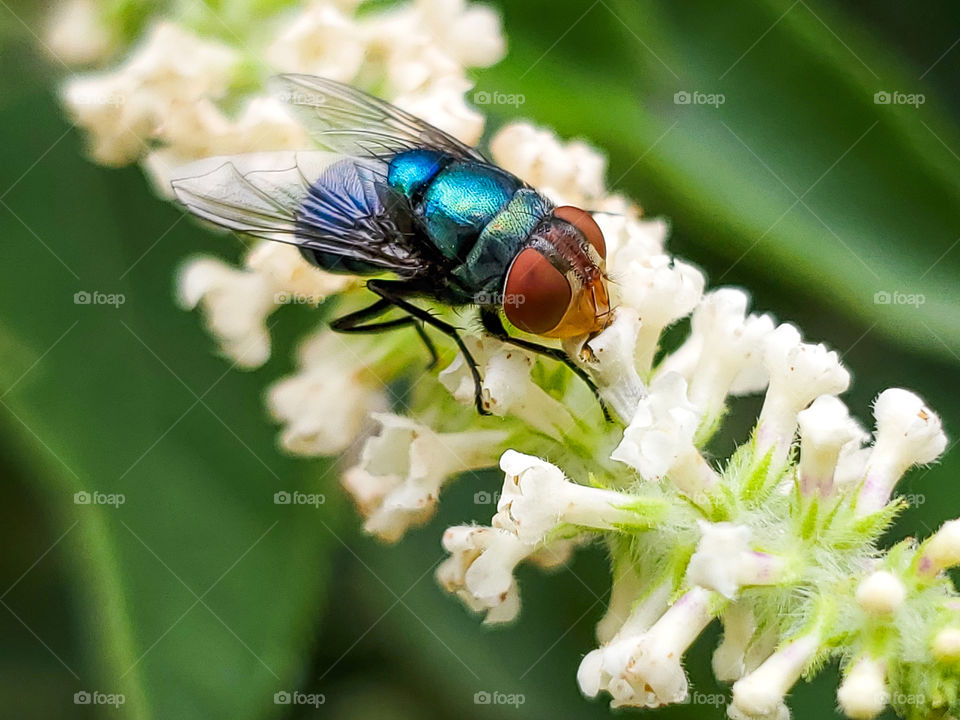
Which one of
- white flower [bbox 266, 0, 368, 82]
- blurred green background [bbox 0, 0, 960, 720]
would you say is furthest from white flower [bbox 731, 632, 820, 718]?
white flower [bbox 266, 0, 368, 82]

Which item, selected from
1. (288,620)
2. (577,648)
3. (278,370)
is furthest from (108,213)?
(577,648)

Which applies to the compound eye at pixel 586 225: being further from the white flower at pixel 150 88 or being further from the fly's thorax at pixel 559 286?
the white flower at pixel 150 88

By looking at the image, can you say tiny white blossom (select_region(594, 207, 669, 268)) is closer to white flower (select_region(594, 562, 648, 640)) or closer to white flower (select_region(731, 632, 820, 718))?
white flower (select_region(594, 562, 648, 640))

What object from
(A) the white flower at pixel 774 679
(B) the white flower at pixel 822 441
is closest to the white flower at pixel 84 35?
(B) the white flower at pixel 822 441

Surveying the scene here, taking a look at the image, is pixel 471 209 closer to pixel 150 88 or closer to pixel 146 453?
pixel 150 88

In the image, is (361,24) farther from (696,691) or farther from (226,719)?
(696,691)

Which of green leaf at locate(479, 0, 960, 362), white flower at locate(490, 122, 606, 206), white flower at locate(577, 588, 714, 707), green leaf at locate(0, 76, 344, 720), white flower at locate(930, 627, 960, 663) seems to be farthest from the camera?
green leaf at locate(479, 0, 960, 362)
